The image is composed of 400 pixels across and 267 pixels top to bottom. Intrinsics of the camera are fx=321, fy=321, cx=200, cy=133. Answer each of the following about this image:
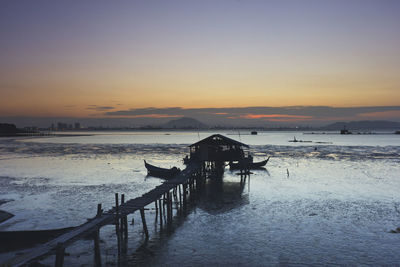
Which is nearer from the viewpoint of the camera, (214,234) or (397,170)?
(214,234)

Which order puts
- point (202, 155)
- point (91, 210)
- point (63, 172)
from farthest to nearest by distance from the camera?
point (63, 172) → point (202, 155) → point (91, 210)

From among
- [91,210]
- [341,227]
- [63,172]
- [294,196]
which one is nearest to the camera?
[341,227]

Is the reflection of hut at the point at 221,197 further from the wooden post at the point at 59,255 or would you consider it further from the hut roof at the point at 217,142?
the wooden post at the point at 59,255

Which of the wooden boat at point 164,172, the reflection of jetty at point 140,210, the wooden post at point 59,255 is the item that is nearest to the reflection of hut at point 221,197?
the reflection of jetty at point 140,210

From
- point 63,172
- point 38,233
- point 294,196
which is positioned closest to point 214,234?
point 38,233

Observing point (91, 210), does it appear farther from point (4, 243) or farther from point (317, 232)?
point (317, 232)

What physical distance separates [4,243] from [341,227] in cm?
1887

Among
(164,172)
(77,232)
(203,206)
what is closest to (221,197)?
(203,206)

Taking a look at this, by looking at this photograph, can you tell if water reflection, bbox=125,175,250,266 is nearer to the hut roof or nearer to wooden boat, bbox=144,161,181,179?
wooden boat, bbox=144,161,181,179

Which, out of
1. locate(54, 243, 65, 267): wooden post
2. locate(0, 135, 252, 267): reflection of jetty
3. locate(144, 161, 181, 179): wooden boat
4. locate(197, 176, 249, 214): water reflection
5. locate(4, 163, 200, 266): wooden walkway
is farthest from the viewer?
locate(144, 161, 181, 179): wooden boat

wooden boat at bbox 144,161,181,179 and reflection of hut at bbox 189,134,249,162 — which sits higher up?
reflection of hut at bbox 189,134,249,162

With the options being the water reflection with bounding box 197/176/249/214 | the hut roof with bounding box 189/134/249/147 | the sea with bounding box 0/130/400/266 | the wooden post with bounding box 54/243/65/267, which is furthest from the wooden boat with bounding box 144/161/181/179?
the wooden post with bounding box 54/243/65/267

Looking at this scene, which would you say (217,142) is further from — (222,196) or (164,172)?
(222,196)

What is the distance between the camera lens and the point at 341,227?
65.9ft
